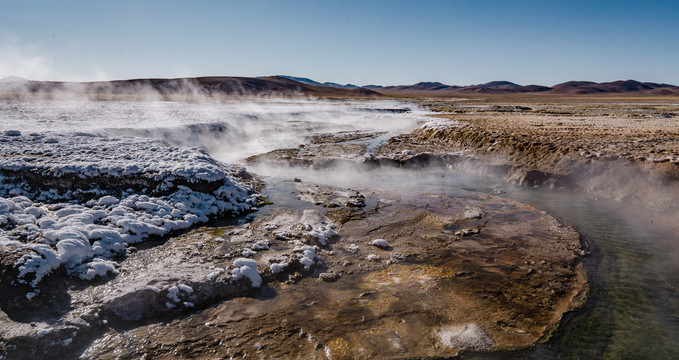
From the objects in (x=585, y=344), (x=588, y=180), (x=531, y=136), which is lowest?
(x=585, y=344)

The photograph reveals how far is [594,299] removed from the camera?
5.61 meters

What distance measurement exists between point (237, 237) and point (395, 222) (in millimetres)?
3787

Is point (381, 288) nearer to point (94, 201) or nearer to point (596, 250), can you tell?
point (596, 250)

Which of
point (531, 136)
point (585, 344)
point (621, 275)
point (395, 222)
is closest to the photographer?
point (585, 344)

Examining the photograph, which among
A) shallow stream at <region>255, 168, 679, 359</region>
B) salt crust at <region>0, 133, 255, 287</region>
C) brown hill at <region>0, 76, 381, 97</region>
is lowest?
shallow stream at <region>255, 168, 679, 359</region>

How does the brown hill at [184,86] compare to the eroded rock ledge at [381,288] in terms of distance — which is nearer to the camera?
the eroded rock ledge at [381,288]

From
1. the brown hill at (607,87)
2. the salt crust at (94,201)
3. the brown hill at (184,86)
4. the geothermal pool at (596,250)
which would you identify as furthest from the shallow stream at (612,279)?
the brown hill at (607,87)

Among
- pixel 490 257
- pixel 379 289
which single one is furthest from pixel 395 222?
pixel 379 289

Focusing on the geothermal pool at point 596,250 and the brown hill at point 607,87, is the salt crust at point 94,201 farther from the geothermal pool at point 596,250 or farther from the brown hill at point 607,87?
the brown hill at point 607,87

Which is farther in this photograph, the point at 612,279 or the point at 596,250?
the point at 596,250

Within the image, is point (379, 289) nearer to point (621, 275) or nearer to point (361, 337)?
point (361, 337)

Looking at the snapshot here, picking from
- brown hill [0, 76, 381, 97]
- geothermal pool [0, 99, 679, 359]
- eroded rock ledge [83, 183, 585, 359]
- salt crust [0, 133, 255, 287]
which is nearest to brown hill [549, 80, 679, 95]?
brown hill [0, 76, 381, 97]

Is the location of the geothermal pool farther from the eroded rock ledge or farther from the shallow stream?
the eroded rock ledge

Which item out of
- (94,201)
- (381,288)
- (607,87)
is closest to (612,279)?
(381,288)
